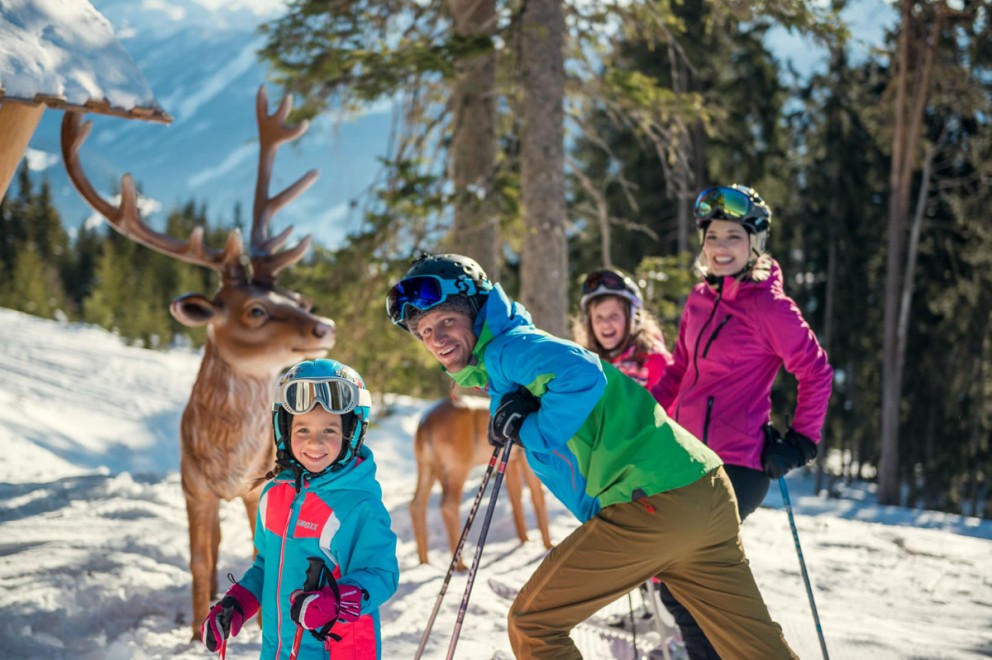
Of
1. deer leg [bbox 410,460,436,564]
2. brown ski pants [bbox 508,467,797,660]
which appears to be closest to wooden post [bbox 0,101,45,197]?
brown ski pants [bbox 508,467,797,660]

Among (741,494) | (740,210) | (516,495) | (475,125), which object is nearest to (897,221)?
(475,125)

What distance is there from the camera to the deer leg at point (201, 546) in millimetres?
4020

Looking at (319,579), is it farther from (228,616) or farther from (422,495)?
(422,495)

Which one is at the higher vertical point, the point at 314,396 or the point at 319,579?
the point at 314,396

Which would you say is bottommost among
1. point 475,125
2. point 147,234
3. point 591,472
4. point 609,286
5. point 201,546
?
Result: point 201,546

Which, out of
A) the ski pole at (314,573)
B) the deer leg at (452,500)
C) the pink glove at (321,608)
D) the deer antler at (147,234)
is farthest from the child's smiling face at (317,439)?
the deer leg at (452,500)

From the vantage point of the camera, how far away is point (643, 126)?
29.6ft

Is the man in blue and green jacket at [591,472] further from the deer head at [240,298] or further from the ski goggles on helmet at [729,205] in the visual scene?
the deer head at [240,298]

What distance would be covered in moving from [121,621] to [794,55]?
23245 mm

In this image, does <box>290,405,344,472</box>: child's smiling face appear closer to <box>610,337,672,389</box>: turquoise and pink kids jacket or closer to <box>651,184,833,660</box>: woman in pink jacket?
<box>651,184,833,660</box>: woman in pink jacket

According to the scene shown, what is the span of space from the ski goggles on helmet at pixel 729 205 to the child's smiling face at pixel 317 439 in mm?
1973

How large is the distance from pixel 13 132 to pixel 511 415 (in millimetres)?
2720

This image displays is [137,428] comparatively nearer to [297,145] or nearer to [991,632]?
[297,145]

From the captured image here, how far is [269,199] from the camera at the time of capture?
516 cm
